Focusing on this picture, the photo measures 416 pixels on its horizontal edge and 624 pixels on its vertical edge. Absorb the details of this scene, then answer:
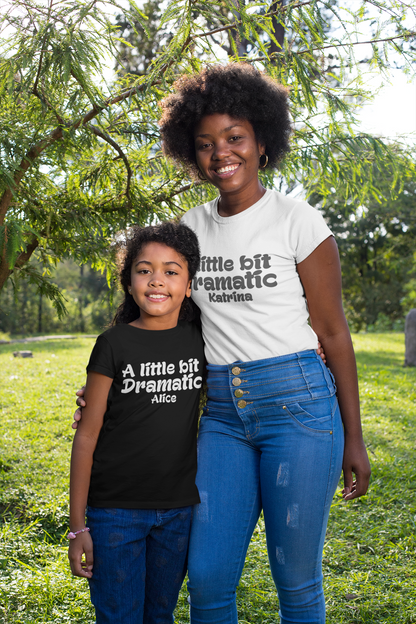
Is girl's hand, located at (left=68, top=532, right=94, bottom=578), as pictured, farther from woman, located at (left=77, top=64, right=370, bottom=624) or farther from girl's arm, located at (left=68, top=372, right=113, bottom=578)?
woman, located at (left=77, top=64, right=370, bottom=624)

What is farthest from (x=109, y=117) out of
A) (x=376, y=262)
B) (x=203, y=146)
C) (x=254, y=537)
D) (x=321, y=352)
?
(x=376, y=262)

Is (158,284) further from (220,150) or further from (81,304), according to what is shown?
(81,304)

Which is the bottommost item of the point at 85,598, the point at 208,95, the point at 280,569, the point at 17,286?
the point at 85,598

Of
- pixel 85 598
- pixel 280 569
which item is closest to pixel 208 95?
pixel 280 569

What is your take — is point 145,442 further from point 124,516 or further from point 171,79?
point 171,79

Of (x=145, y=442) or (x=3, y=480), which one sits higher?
(x=145, y=442)

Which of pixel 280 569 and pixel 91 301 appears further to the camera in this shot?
pixel 91 301

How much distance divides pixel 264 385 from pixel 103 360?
512 mm

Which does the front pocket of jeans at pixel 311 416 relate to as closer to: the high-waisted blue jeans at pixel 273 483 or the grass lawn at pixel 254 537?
the high-waisted blue jeans at pixel 273 483

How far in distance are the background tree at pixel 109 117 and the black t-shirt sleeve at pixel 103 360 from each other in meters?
0.46

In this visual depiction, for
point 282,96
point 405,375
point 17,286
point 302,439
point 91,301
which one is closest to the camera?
point 302,439

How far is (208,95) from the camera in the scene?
79.4 inches

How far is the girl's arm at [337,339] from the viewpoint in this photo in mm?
1796

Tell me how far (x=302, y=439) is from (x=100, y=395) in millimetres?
Result: 641
